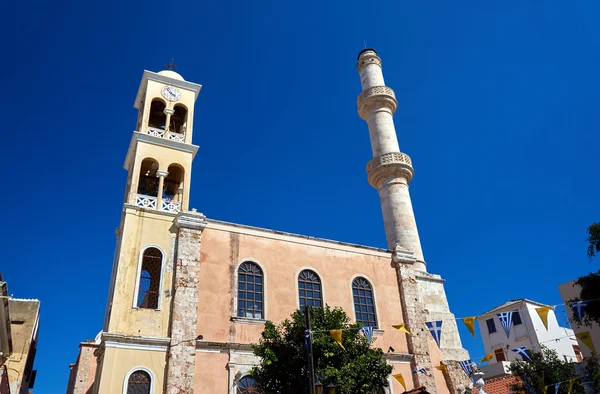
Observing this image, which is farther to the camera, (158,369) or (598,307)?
(598,307)

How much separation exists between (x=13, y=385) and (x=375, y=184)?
1881 centimetres

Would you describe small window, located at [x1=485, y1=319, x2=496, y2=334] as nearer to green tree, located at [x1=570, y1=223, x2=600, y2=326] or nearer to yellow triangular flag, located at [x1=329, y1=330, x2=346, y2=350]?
green tree, located at [x1=570, y1=223, x2=600, y2=326]

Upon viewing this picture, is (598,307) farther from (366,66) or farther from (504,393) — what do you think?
(366,66)

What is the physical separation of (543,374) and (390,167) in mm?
11193

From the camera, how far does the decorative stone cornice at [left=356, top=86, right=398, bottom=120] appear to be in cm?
2672

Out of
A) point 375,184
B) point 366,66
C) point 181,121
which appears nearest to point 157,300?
point 181,121

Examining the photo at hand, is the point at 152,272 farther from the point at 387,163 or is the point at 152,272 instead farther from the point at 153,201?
the point at 387,163

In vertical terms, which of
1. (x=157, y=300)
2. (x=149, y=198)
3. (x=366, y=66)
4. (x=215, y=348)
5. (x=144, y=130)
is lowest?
(x=215, y=348)

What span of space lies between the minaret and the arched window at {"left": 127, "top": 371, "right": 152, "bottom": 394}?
12249 mm

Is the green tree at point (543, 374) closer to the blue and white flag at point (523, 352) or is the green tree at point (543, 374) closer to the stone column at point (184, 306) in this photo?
the blue and white flag at point (523, 352)

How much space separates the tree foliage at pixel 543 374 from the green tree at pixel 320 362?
712 centimetres

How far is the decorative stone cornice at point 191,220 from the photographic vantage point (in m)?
17.1

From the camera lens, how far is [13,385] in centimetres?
2100

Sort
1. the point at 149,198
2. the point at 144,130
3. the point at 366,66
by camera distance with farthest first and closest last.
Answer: the point at 366,66 → the point at 144,130 → the point at 149,198
